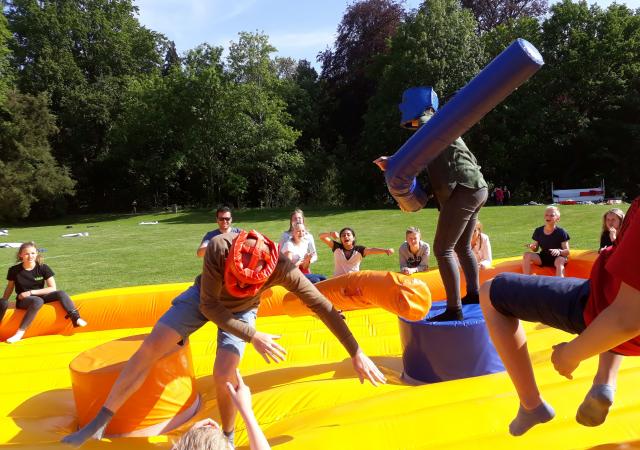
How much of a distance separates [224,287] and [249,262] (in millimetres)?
346

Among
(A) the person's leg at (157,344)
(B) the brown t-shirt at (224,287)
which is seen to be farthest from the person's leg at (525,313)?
(A) the person's leg at (157,344)


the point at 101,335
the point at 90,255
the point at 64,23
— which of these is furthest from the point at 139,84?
the point at 101,335

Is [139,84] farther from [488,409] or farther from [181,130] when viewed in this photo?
[488,409]

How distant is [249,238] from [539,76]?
2784 cm

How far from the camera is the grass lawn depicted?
1108 cm

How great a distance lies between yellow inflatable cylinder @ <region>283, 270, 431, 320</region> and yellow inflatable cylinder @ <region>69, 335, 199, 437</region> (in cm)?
138

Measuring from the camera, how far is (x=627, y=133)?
25.9 metres

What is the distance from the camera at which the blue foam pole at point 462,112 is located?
8.24ft

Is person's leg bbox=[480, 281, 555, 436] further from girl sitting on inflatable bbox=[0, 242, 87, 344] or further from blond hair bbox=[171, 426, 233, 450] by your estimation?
girl sitting on inflatable bbox=[0, 242, 87, 344]

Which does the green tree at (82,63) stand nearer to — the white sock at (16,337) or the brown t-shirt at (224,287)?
the white sock at (16,337)

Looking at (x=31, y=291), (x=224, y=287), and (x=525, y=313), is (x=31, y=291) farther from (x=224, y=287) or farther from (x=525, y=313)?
(x=525, y=313)

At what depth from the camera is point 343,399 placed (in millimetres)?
3475

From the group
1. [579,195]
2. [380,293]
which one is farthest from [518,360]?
[579,195]

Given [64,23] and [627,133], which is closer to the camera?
[627,133]
